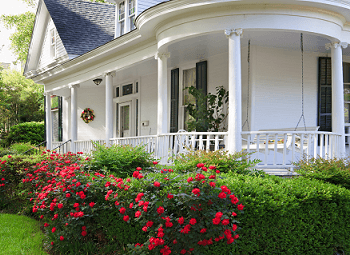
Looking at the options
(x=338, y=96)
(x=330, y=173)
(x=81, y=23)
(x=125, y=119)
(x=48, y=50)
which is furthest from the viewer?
(x=48, y=50)

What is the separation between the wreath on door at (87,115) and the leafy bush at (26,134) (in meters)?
8.52

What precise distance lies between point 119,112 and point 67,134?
155 inches

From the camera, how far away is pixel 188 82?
1016cm

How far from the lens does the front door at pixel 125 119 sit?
1300 centimetres

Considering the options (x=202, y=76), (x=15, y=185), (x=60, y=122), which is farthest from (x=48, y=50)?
A: (x=15, y=185)

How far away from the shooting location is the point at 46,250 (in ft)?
15.1

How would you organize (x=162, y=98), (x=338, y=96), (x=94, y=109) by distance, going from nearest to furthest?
(x=338, y=96)
(x=162, y=98)
(x=94, y=109)

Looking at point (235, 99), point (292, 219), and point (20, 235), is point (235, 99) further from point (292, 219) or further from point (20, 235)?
point (20, 235)

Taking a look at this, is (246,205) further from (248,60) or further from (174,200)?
(248,60)

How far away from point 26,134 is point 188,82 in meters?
15.2

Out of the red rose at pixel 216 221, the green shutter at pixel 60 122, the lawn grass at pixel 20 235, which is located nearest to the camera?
the red rose at pixel 216 221

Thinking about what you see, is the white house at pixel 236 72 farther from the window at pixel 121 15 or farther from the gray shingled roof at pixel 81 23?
the gray shingled roof at pixel 81 23

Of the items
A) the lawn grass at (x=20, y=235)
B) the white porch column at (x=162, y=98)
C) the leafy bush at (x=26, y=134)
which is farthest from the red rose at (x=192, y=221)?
the leafy bush at (x=26, y=134)

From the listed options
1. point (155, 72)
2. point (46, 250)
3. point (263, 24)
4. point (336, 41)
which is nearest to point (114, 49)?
point (155, 72)
